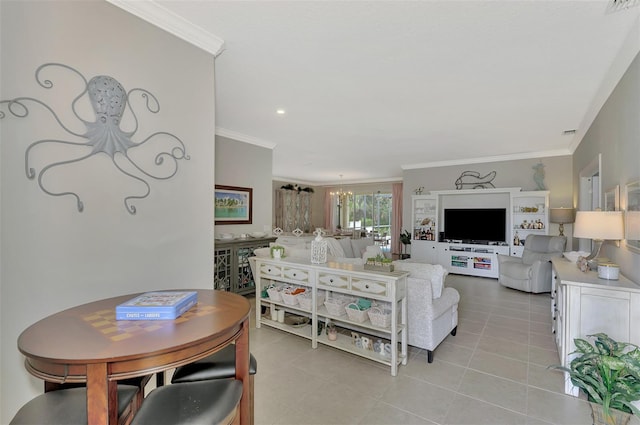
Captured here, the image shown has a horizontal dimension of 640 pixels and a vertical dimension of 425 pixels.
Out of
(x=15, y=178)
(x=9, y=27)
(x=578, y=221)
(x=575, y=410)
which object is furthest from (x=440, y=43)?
(x=575, y=410)

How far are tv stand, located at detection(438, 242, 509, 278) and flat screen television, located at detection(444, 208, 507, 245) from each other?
177 mm

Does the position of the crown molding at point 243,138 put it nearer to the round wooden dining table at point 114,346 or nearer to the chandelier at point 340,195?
the round wooden dining table at point 114,346

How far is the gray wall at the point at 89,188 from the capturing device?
52.2 inches

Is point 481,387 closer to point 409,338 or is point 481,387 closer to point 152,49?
point 409,338

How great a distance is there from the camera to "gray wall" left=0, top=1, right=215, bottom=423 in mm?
1327

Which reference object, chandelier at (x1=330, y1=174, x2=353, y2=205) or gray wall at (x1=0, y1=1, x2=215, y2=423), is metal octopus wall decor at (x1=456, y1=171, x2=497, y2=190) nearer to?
chandelier at (x1=330, y1=174, x2=353, y2=205)

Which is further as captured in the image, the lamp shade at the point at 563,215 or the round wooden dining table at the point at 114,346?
the lamp shade at the point at 563,215

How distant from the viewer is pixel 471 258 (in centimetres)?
640

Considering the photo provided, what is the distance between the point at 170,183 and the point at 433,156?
5697mm

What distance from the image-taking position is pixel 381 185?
34.3 ft

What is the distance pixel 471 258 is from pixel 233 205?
519 cm

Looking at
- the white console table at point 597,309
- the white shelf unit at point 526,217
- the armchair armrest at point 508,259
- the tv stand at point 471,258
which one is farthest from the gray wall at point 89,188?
the white shelf unit at point 526,217

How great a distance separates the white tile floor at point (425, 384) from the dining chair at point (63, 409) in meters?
1.13

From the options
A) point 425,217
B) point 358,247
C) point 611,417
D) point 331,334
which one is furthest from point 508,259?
point 611,417
